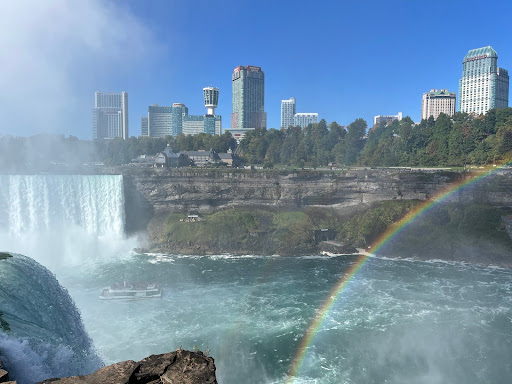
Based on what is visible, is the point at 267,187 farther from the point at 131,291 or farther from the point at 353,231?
the point at 131,291

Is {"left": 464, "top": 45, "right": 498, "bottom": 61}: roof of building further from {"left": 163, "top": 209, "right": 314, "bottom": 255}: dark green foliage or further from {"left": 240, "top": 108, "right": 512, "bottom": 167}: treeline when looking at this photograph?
{"left": 163, "top": 209, "right": 314, "bottom": 255}: dark green foliage

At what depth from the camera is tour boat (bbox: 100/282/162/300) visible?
31719 mm

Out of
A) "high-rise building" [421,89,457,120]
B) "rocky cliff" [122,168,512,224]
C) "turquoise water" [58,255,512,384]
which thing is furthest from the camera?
"high-rise building" [421,89,457,120]

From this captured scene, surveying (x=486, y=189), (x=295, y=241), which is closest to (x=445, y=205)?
(x=486, y=189)

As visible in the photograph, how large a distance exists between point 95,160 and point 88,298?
206 ft

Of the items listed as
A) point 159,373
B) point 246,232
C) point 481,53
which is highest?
point 481,53

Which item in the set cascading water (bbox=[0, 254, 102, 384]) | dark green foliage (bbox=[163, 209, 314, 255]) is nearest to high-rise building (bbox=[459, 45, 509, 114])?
dark green foliage (bbox=[163, 209, 314, 255])

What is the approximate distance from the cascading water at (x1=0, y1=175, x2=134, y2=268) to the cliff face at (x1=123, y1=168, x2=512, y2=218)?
418 centimetres

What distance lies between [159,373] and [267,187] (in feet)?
162

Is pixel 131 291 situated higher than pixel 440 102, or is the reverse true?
pixel 440 102

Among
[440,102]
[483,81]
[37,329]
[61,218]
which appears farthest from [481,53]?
[37,329]

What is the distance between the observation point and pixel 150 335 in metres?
25.3

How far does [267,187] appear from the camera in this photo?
2219 inches

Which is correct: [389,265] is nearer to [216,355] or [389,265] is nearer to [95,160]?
[216,355]
